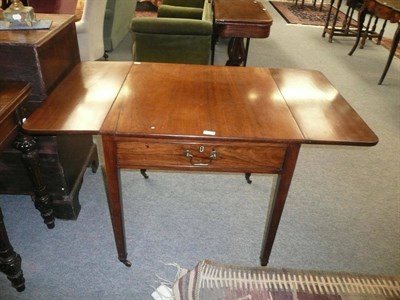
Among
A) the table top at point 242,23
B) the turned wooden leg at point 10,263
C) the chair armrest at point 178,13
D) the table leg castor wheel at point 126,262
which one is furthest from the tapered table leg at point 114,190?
the chair armrest at point 178,13

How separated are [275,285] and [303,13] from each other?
6099 millimetres

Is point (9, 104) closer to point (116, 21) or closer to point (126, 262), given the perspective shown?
point (126, 262)

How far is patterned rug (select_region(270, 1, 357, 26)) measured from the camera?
574 centimetres

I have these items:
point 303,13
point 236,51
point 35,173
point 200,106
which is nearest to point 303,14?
point 303,13

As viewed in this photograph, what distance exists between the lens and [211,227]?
1.70 m

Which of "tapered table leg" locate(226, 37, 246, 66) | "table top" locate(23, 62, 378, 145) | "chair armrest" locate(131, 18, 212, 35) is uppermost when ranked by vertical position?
"table top" locate(23, 62, 378, 145)

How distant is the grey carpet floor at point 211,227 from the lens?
57.1 inches

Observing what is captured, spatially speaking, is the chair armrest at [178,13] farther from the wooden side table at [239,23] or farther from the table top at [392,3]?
the table top at [392,3]

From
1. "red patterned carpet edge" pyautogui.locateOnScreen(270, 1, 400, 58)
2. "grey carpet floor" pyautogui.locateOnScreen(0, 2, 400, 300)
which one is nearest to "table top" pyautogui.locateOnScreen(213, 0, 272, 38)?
"grey carpet floor" pyautogui.locateOnScreen(0, 2, 400, 300)

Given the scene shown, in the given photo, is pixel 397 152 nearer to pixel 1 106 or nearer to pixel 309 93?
pixel 309 93

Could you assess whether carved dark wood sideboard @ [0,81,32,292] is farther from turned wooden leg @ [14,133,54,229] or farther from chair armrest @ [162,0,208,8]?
chair armrest @ [162,0,208,8]

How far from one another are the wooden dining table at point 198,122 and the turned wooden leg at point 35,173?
0.27 meters

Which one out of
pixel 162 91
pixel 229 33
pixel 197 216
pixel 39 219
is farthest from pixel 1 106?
pixel 229 33

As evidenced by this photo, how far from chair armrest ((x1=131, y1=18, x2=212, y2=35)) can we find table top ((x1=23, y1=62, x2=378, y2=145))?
1.16m
